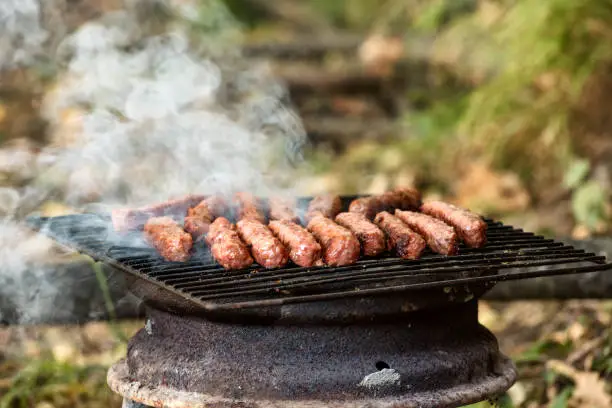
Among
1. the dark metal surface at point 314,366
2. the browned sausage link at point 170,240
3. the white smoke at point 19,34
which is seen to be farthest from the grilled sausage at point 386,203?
the white smoke at point 19,34

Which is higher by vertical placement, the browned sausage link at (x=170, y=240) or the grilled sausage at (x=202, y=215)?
the grilled sausage at (x=202, y=215)

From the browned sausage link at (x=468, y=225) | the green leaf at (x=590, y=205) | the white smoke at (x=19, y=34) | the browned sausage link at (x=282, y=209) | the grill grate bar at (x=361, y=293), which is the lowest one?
the grill grate bar at (x=361, y=293)

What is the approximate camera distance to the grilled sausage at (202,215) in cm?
338

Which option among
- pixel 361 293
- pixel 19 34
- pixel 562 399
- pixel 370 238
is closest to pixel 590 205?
pixel 562 399

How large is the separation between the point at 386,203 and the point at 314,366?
3.47ft

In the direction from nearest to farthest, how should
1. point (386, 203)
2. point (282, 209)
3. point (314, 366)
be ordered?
point (314, 366)
point (282, 209)
point (386, 203)

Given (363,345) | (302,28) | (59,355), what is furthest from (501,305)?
(302,28)

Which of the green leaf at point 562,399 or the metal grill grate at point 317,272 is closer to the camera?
the metal grill grate at point 317,272

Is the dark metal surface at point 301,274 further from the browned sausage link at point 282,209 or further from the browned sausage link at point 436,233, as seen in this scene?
the browned sausage link at point 282,209

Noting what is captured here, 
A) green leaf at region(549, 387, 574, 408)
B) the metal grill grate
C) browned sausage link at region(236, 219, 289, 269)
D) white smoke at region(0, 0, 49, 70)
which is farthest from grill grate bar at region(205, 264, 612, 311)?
white smoke at region(0, 0, 49, 70)

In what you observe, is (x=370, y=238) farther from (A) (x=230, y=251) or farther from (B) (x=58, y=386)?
(B) (x=58, y=386)

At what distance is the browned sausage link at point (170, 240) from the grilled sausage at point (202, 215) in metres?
0.08

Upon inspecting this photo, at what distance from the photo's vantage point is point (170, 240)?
3.15m

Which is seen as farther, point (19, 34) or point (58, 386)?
point (19, 34)
